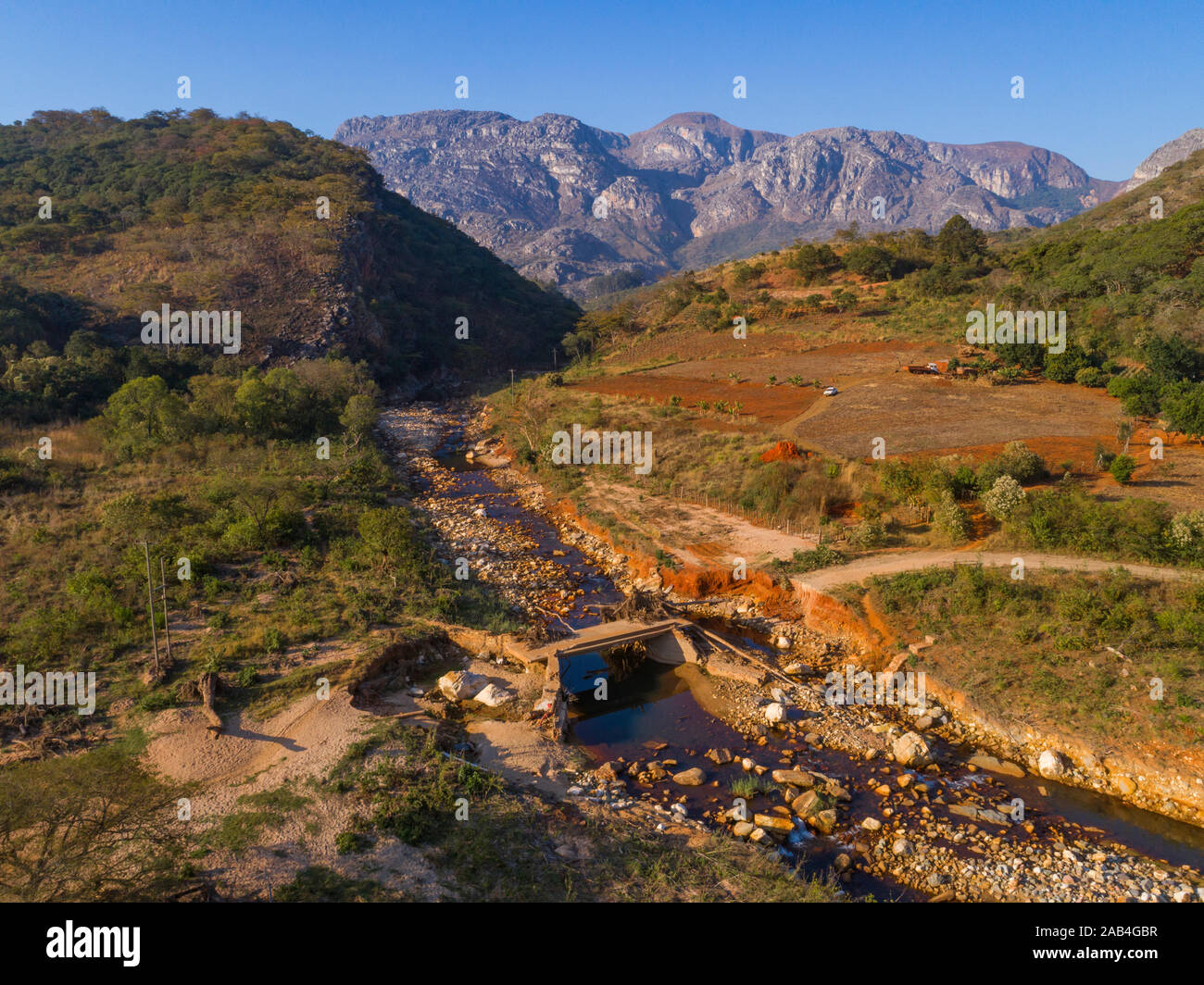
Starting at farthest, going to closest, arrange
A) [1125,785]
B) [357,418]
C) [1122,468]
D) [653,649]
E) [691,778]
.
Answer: [357,418], [1122,468], [653,649], [691,778], [1125,785]

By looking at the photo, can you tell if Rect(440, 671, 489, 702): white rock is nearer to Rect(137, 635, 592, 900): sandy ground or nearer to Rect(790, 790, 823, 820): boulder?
Rect(137, 635, 592, 900): sandy ground

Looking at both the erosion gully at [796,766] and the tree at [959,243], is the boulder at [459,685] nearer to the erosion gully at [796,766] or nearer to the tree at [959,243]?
the erosion gully at [796,766]

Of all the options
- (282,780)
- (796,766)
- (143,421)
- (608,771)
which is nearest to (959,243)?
(796,766)

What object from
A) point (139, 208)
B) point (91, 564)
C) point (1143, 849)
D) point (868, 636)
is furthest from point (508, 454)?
point (139, 208)

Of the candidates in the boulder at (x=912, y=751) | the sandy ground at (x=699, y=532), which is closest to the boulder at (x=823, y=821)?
the boulder at (x=912, y=751)

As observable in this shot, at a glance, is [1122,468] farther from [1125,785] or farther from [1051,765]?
[1051,765]

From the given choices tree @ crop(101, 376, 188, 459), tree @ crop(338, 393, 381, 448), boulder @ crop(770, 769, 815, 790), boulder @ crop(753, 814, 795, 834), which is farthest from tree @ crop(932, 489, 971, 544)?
tree @ crop(101, 376, 188, 459)
